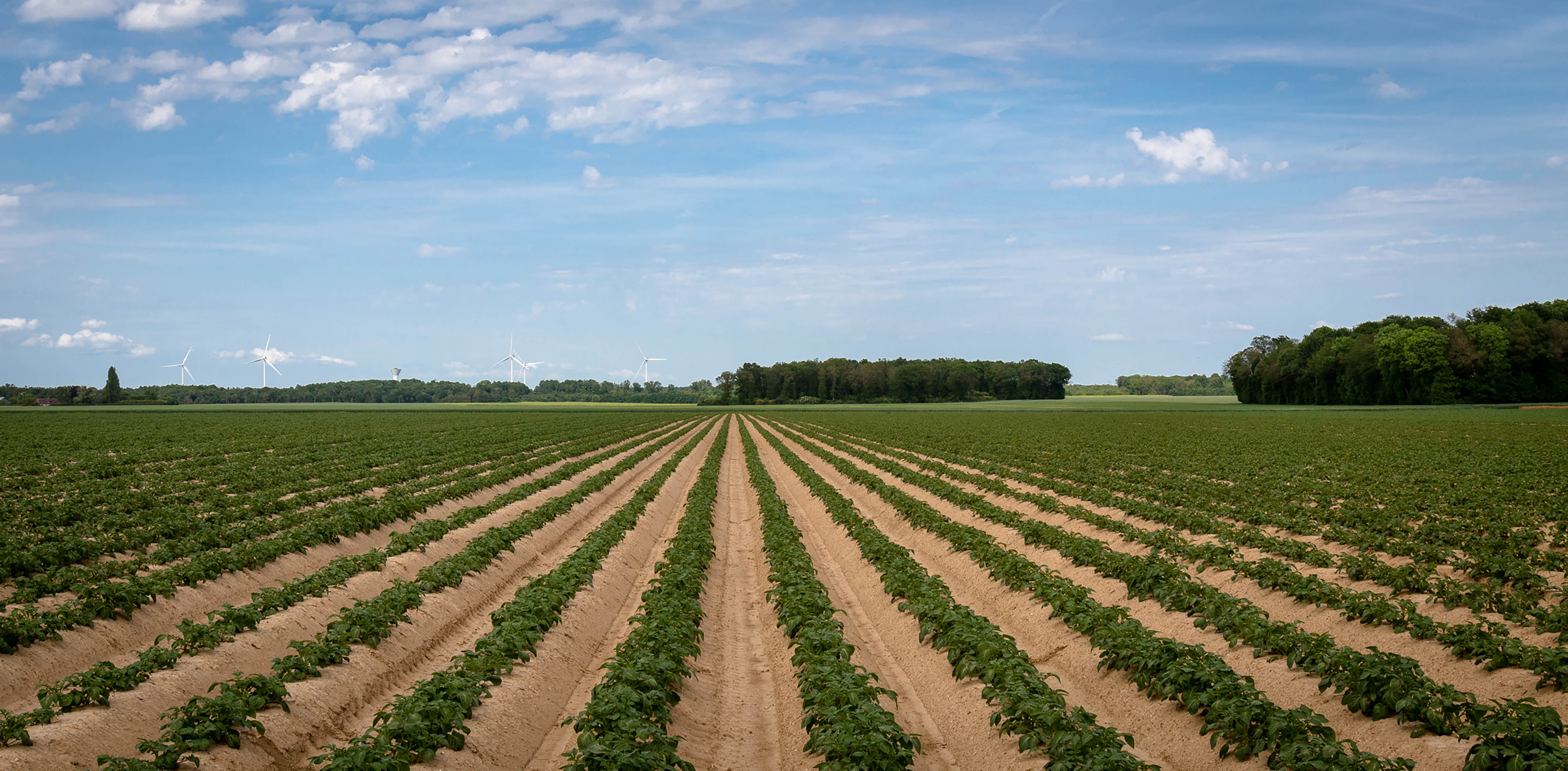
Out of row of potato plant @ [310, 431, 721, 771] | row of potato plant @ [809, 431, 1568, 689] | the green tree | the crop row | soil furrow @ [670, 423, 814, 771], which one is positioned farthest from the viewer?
the green tree

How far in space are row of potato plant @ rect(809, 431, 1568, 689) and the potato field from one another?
54 millimetres

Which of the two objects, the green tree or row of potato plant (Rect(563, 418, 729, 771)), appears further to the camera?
the green tree

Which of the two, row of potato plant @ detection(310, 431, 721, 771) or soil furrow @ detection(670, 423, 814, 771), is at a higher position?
row of potato plant @ detection(310, 431, 721, 771)

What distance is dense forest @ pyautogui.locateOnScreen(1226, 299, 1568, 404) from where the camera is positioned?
326ft

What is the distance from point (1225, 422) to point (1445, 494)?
55.6m

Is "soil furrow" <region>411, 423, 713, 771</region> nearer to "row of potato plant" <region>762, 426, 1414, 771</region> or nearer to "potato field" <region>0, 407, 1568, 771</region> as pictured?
"potato field" <region>0, 407, 1568, 771</region>

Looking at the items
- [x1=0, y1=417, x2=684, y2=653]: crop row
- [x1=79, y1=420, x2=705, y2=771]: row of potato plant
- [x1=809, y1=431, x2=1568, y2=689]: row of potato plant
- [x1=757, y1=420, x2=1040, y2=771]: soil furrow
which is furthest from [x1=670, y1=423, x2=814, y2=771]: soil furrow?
[x1=0, y1=417, x2=684, y2=653]: crop row

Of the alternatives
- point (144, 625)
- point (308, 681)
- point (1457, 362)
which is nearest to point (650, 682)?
point (308, 681)

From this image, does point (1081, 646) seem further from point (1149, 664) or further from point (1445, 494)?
point (1445, 494)

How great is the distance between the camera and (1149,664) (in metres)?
9.26

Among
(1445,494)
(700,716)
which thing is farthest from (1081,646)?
(1445,494)

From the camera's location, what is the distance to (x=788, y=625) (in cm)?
1193

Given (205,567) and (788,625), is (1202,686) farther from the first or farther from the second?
(205,567)

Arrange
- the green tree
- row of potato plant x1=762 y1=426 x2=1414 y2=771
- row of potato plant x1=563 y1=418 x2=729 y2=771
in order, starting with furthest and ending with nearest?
the green tree, row of potato plant x1=563 y1=418 x2=729 y2=771, row of potato plant x1=762 y1=426 x2=1414 y2=771
